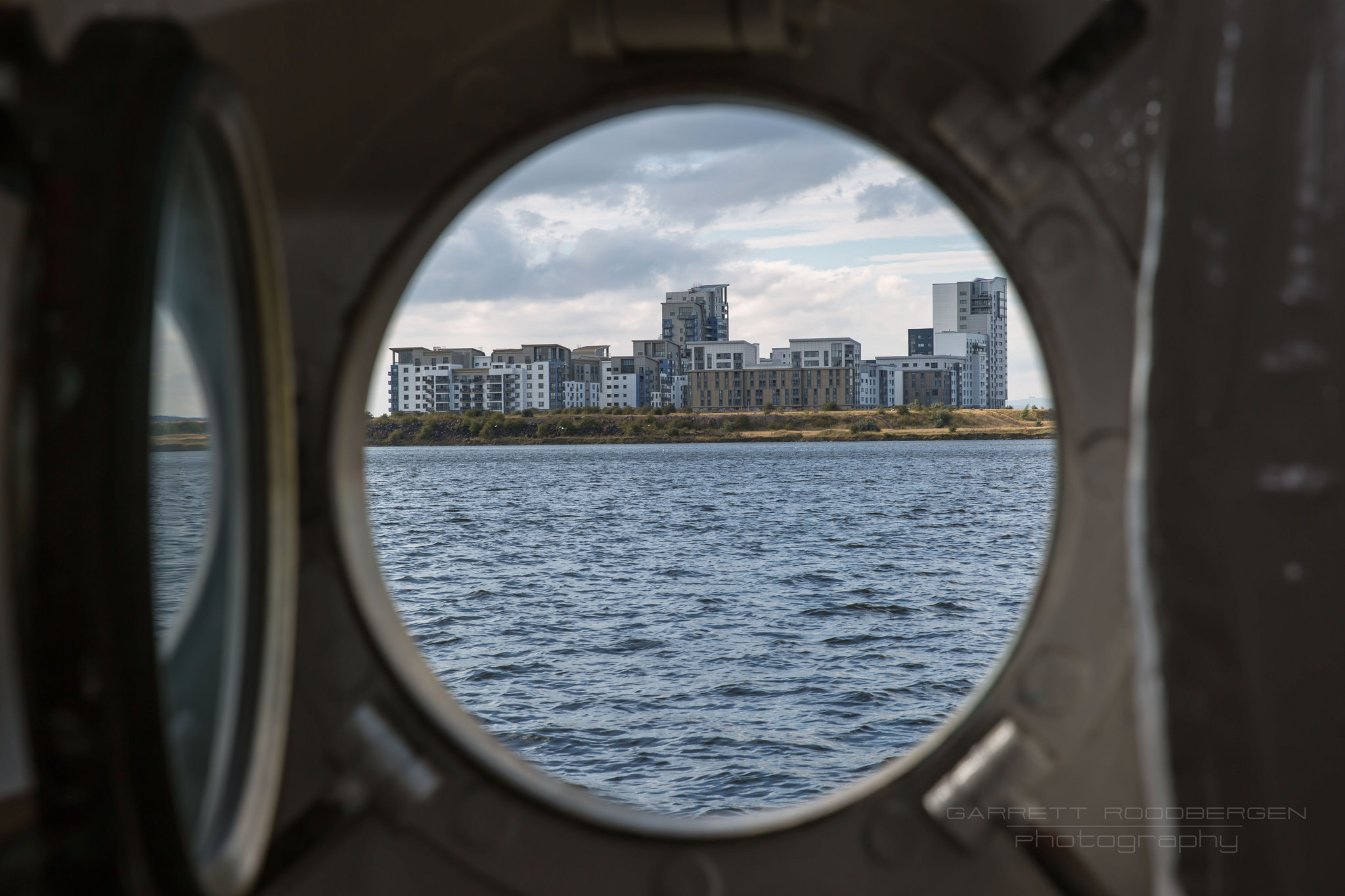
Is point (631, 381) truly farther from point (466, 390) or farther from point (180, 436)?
point (180, 436)

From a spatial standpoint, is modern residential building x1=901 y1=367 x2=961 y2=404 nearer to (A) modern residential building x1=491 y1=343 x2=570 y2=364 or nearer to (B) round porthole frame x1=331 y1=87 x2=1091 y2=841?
(A) modern residential building x1=491 y1=343 x2=570 y2=364

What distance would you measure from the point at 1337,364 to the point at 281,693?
139cm

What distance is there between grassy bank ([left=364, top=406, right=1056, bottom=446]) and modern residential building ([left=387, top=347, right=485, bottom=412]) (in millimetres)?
1749

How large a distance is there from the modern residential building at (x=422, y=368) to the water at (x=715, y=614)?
3507cm

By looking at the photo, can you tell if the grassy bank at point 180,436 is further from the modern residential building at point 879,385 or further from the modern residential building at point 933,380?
the modern residential building at point 933,380

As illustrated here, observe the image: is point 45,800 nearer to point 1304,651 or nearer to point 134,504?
point 134,504

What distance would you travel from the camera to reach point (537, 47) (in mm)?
1902

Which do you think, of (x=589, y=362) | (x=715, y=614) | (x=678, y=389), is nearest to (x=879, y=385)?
(x=678, y=389)

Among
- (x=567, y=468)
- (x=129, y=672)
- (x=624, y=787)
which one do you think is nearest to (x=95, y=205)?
(x=129, y=672)

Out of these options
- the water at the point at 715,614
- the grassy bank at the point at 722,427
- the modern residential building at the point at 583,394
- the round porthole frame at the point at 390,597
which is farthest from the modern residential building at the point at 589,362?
the round porthole frame at the point at 390,597

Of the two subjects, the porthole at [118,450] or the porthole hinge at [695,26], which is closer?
the porthole at [118,450]

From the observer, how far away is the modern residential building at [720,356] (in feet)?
298

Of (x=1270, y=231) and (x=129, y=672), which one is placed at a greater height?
(x=1270, y=231)

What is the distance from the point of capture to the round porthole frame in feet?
6.23
